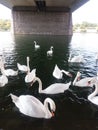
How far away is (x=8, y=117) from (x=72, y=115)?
202 cm

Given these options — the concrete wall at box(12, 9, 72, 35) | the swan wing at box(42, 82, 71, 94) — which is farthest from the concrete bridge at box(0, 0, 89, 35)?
the swan wing at box(42, 82, 71, 94)

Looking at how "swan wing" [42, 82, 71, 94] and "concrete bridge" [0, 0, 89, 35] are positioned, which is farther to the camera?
"concrete bridge" [0, 0, 89, 35]

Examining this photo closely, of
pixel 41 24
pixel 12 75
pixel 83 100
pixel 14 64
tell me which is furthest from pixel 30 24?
pixel 83 100

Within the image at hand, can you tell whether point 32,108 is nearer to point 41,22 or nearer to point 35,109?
point 35,109

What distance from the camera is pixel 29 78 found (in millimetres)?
9789

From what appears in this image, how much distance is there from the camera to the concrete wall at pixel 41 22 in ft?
156

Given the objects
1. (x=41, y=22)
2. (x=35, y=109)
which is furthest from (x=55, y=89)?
(x=41, y=22)

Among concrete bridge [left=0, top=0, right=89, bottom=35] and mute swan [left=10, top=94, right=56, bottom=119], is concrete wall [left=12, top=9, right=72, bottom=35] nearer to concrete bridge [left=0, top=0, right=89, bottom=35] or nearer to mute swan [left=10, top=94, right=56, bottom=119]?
concrete bridge [left=0, top=0, right=89, bottom=35]

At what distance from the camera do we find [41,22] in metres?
48.1

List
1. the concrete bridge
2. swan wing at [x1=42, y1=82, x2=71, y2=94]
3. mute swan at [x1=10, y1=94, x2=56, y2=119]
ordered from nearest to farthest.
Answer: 1. mute swan at [x1=10, y1=94, x2=56, y2=119]
2. swan wing at [x1=42, y1=82, x2=71, y2=94]
3. the concrete bridge

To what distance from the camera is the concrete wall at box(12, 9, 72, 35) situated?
47.7m

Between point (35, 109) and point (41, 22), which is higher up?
point (41, 22)

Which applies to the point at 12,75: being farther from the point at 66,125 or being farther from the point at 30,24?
the point at 30,24

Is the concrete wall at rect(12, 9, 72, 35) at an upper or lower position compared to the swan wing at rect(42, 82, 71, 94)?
upper
